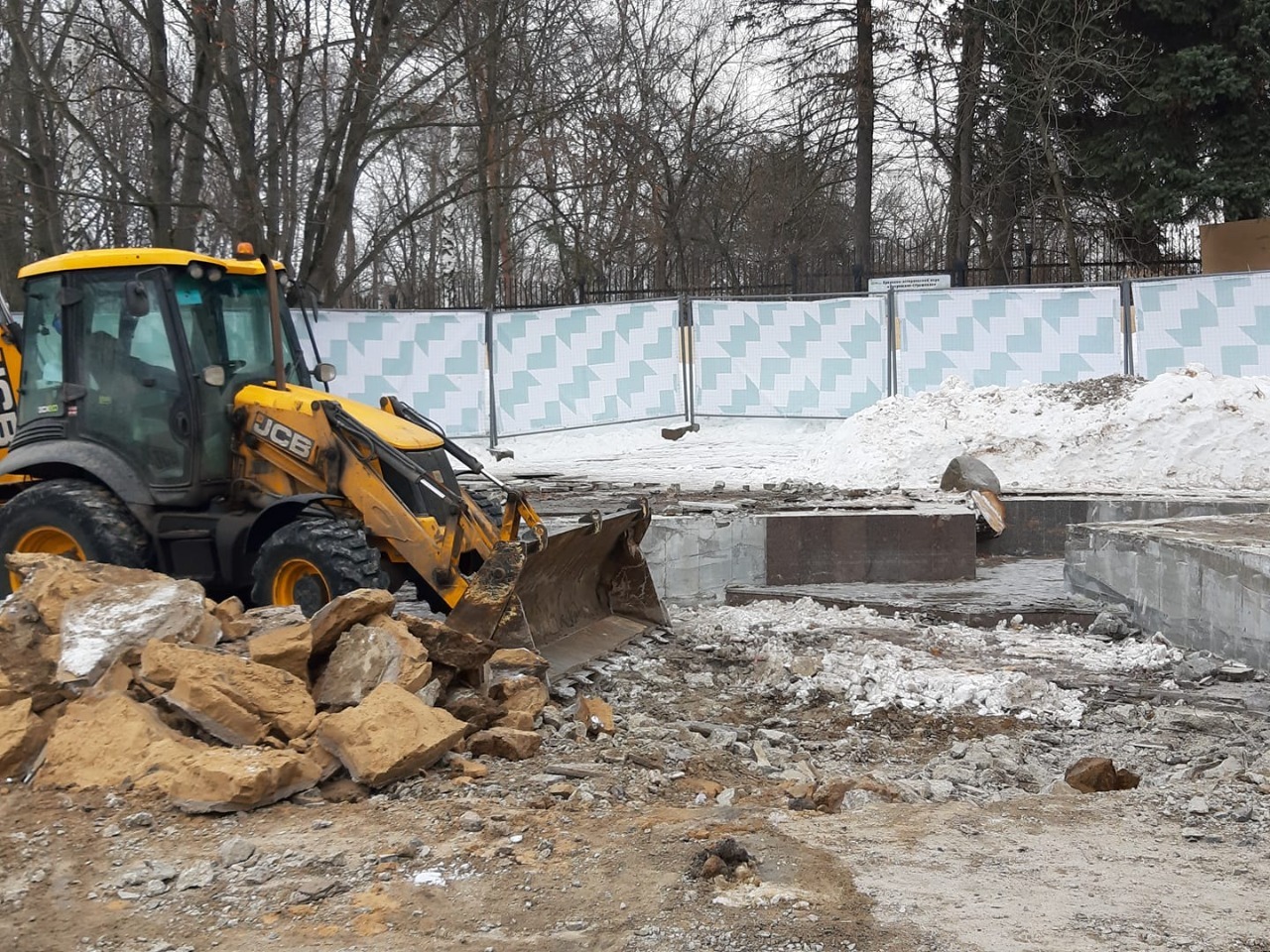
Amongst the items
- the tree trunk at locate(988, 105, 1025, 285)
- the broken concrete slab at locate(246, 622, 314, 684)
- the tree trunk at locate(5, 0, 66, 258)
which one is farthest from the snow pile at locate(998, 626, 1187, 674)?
the tree trunk at locate(988, 105, 1025, 285)

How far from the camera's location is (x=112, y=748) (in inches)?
201

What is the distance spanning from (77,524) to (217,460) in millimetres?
867

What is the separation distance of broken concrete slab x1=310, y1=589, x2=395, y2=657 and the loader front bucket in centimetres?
83

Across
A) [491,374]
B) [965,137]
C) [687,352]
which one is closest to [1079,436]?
[687,352]

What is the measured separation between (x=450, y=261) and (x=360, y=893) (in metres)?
30.3

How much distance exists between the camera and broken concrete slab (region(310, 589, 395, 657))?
5.89 m

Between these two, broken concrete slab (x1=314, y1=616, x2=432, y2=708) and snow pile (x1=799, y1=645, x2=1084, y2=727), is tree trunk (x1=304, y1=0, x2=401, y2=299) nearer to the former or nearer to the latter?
snow pile (x1=799, y1=645, x2=1084, y2=727)

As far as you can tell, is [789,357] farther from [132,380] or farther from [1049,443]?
[132,380]

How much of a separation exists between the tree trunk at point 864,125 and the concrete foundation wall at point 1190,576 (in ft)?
47.8

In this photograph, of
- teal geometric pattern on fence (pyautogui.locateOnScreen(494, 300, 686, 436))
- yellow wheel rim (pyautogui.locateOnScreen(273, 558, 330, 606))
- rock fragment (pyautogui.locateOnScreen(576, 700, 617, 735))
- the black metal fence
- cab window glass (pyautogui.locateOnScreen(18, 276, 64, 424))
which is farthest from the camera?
the black metal fence

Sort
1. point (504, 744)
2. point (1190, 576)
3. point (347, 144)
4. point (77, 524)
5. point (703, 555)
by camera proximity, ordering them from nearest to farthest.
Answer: point (504, 744) → point (77, 524) → point (1190, 576) → point (703, 555) → point (347, 144)

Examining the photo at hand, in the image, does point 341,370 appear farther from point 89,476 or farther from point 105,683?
point 105,683

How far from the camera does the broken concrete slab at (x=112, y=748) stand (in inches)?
196

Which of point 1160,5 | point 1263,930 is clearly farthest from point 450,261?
point 1263,930
